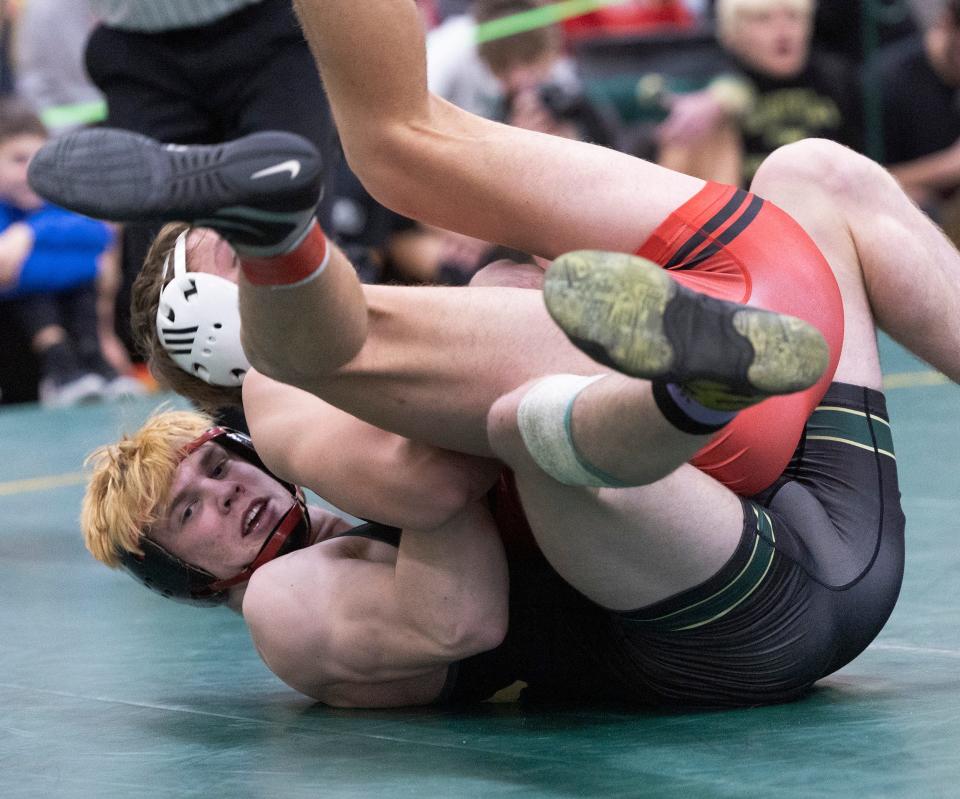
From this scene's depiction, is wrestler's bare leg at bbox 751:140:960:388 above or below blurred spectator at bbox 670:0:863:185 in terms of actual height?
above

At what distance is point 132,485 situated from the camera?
2627mm

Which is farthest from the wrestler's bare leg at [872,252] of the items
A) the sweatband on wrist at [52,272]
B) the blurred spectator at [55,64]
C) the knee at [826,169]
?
the blurred spectator at [55,64]

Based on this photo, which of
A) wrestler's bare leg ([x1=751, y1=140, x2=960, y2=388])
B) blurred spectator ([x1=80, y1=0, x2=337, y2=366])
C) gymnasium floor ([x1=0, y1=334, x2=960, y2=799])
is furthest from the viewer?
blurred spectator ([x1=80, y1=0, x2=337, y2=366])

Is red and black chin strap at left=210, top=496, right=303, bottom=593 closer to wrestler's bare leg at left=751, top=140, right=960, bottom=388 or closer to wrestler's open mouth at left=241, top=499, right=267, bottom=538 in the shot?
wrestler's open mouth at left=241, top=499, right=267, bottom=538

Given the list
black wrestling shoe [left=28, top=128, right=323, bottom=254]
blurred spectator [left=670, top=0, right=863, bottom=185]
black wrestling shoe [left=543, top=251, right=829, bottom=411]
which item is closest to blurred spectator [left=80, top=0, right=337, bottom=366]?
black wrestling shoe [left=28, top=128, right=323, bottom=254]

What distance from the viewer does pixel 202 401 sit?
2986 mm

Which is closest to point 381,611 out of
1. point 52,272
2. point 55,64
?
point 52,272

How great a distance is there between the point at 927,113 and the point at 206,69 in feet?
15.9

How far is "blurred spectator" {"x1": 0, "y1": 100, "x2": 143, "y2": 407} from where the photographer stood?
22.2 feet

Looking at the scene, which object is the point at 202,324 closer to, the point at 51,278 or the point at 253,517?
the point at 253,517

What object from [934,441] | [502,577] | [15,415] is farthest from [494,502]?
[15,415]

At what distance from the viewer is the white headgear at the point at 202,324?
2.76 metres

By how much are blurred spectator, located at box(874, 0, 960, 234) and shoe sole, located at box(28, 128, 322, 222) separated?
6.28 metres

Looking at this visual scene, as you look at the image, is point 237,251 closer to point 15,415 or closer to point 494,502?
point 494,502
